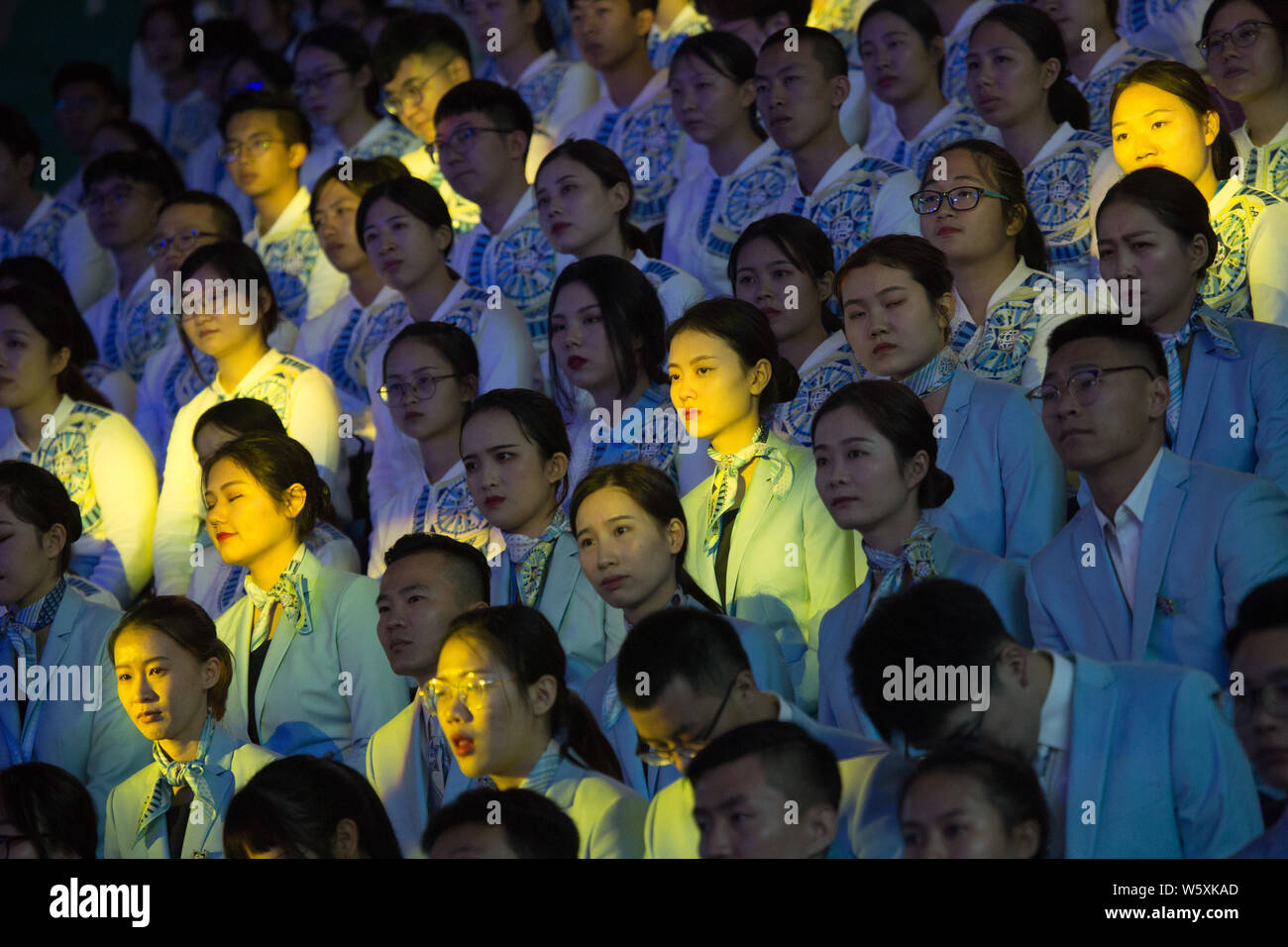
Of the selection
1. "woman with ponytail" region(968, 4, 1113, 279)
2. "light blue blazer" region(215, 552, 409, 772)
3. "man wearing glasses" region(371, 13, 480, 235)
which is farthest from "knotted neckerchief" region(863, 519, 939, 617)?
"man wearing glasses" region(371, 13, 480, 235)

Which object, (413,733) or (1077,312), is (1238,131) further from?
(413,733)

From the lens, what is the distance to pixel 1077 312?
3.18 m

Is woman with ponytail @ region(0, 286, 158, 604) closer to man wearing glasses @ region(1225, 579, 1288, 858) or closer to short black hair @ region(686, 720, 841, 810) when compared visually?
short black hair @ region(686, 720, 841, 810)

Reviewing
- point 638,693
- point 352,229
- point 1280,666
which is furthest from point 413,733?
point 352,229

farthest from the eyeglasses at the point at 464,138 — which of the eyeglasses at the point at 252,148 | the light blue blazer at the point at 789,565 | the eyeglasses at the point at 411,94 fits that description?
the light blue blazer at the point at 789,565

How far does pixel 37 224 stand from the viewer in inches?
222

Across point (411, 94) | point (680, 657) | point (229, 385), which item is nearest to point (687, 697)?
point (680, 657)

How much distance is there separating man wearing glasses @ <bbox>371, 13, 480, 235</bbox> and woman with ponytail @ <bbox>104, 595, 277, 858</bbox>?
2123 millimetres

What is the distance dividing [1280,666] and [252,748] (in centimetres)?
174

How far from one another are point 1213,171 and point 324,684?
2.08 meters

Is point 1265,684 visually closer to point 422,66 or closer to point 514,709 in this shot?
point 514,709

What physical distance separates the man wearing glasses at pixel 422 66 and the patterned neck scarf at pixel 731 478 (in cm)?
205
